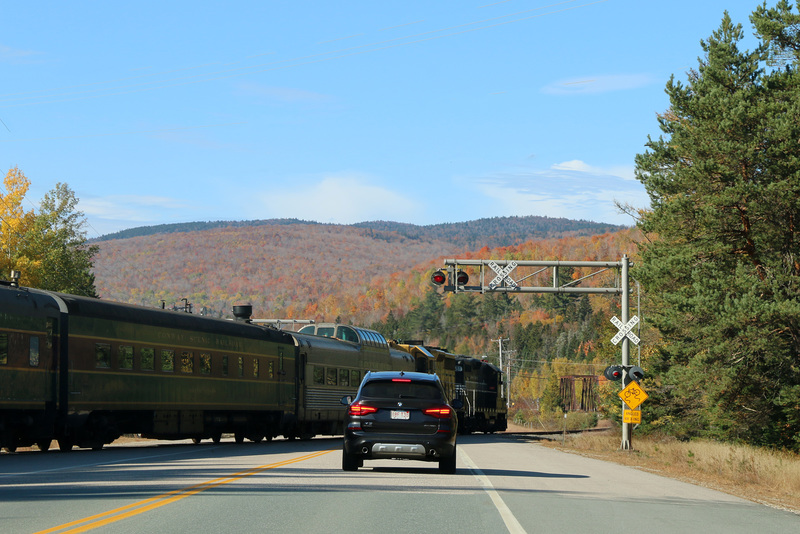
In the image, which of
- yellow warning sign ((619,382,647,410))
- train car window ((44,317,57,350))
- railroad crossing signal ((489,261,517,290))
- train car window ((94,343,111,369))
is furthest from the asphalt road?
railroad crossing signal ((489,261,517,290))

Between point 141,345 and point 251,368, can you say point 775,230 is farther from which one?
point 141,345

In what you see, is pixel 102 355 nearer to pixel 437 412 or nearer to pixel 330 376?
pixel 437 412

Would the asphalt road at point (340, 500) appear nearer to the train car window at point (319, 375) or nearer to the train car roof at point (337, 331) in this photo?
the train car window at point (319, 375)

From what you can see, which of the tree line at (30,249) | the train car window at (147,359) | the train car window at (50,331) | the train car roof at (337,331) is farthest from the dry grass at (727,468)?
the tree line at (30,249)

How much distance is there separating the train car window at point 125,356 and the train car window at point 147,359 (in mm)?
472

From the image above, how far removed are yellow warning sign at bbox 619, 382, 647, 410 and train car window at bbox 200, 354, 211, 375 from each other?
40.9ft

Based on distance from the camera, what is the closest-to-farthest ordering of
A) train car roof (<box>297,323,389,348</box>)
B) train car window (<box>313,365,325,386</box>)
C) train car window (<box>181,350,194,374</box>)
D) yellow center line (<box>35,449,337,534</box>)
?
yellow center line (<box>35,449,337,534</box>) → train car window (<box>181,350,194,374</box>) → train car window (<box>313,365,325,386</box>) → train car roof (<box>297,323,389,348</box>)

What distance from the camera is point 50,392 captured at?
21922mm

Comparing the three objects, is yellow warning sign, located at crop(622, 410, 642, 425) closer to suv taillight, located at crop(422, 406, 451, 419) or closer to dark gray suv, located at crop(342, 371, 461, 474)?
dark gray suv, located at crop(342, 371, 461, 474)

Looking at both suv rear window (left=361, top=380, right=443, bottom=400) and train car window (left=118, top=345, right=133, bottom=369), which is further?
train car window (left=118, top=345, right=133, bottom=369)

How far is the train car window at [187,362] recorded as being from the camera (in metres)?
27.2

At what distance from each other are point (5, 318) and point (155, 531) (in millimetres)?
12976

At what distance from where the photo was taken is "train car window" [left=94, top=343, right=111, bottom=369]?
23.3 m

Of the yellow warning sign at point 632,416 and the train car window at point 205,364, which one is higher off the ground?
the train car window at point 205,364
